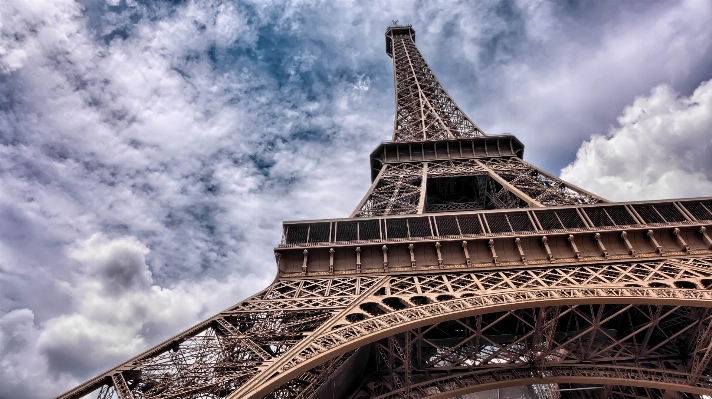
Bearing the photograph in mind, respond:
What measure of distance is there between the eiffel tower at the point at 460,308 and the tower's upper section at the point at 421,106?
1305 centimetres

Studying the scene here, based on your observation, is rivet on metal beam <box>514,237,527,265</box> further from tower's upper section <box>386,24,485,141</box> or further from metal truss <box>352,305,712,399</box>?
tower's upper section <box>386,24,485,141</box>

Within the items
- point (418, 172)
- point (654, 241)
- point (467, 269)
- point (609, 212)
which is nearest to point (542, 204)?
point (609, 212)

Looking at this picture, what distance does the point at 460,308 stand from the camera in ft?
38.3

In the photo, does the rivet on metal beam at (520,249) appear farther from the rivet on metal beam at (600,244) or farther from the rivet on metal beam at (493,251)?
the rivet on metal beam at (600,244)

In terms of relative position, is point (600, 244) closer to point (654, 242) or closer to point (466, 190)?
point (654, 242)

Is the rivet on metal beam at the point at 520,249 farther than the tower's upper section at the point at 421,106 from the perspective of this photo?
No

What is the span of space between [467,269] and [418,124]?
21.3 metres

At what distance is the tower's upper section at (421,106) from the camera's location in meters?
32.0

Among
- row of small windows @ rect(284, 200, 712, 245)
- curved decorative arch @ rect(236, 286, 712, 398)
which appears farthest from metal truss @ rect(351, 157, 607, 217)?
curved decorative arch @ rect(236, 286, 712, 398)

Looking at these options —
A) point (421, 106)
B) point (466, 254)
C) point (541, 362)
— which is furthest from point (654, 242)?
point (421, 106)

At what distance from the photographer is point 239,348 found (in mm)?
11336

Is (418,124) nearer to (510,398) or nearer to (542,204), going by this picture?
(542,204)

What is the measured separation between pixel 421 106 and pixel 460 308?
27076mm

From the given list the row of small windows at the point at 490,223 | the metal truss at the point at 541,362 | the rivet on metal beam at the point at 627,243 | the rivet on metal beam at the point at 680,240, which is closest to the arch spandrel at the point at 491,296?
the rivet on metal beam at the point at 627,243
